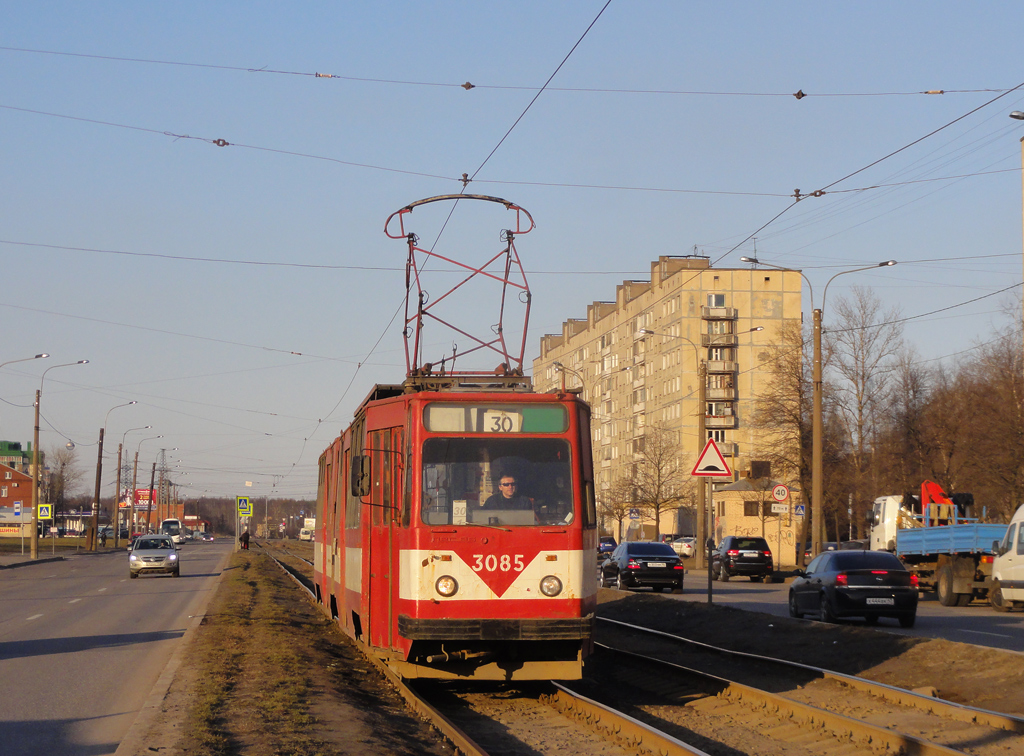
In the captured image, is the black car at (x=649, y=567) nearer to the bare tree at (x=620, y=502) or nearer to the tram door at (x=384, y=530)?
the tram door at (x=384, y=530)

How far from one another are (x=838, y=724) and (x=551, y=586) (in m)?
2.81

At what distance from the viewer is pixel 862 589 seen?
20859 mm

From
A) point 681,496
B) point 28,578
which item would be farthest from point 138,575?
point 681,496

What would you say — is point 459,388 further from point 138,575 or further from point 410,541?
point 138,575

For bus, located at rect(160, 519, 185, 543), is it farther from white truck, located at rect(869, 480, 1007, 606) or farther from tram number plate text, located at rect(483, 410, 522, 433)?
tram number plate text, located at rect(483, 410, 522, 433)

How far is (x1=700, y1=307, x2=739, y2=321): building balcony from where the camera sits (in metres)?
88.3

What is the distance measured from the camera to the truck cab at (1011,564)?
22.7 m

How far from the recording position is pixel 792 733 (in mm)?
9984

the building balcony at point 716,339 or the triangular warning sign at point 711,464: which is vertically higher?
the building balcony at point 716,339

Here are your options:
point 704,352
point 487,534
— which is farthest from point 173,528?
point 487,534

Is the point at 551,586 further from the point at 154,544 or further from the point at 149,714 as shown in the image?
the point at 154,544

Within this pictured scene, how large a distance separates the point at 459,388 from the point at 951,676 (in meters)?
6.90

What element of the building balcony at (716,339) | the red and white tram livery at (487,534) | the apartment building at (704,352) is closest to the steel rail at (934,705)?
the red and white tram livery at (487,534)

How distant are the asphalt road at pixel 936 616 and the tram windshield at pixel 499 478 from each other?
8805 mm
